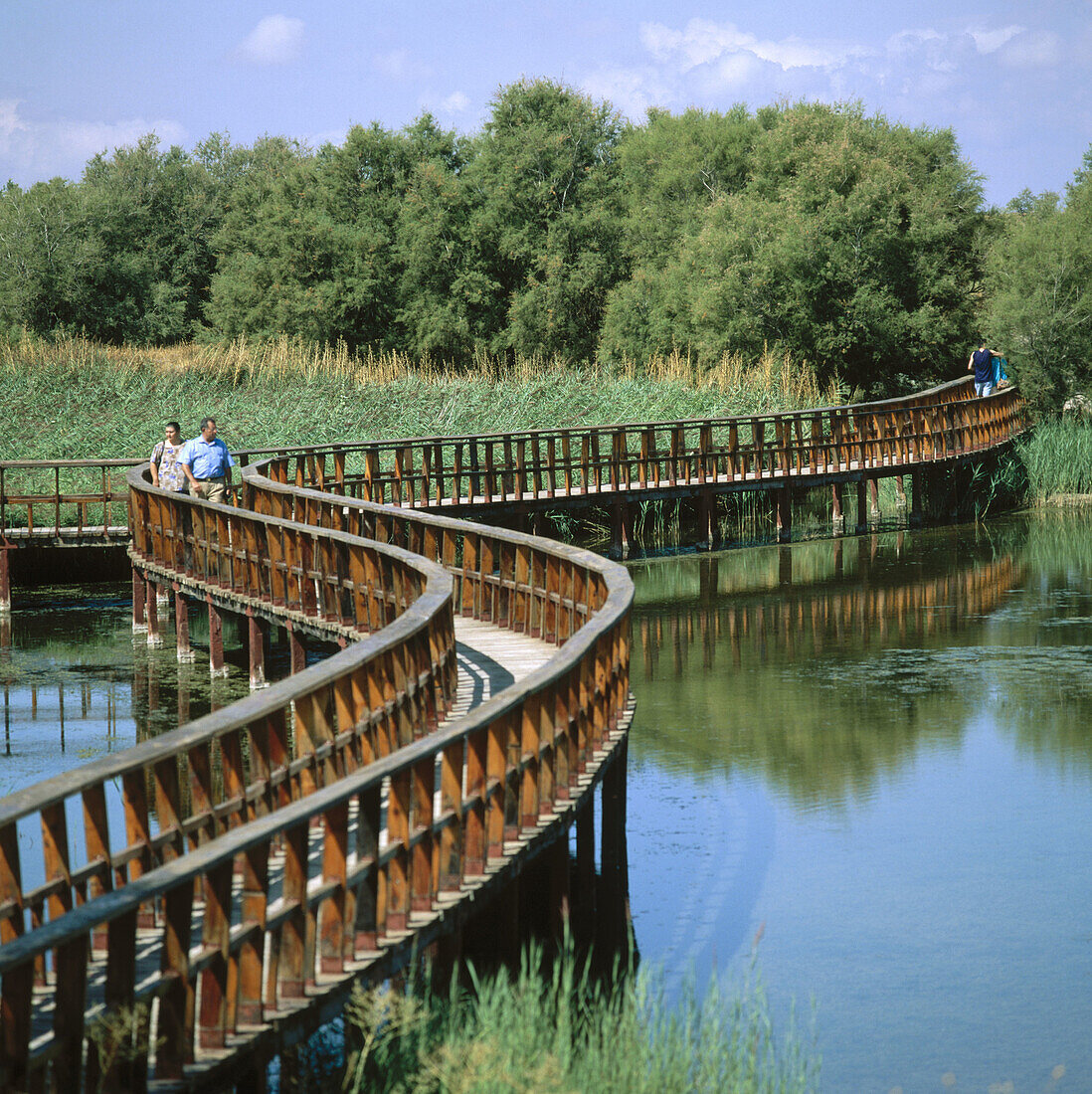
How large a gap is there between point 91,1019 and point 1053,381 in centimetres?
3067

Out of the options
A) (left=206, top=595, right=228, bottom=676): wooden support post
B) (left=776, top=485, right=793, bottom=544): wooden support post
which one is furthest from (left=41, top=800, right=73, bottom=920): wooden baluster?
(left=776, top=485, right=793, bottom=544): wooden support post

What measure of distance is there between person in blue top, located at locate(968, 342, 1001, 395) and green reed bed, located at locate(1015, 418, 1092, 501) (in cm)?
160

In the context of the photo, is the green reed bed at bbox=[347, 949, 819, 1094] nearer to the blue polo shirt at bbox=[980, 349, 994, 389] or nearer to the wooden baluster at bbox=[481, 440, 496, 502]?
the wooden baluster at bbox=[481, 440, 496, 502]

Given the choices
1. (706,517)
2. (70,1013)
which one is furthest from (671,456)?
(70,1013)

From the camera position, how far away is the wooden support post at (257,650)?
1463cm

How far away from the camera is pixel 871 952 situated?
320 inches

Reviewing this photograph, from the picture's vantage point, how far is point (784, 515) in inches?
998

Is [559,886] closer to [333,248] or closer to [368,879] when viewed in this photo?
[368,879]

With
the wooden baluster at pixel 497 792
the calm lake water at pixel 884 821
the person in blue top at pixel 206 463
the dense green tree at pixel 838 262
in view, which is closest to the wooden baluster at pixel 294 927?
the wooden baluster at pixel 497 792

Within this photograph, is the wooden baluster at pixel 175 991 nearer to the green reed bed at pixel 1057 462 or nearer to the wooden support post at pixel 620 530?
the wooden support post at pixel 620 530

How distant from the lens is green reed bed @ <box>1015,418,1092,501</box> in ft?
96.6

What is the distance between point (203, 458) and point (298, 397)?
15.1 meters

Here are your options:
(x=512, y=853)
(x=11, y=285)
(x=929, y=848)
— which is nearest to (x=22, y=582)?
(x=929, y=848)

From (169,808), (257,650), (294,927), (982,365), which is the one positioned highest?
(982,365)
